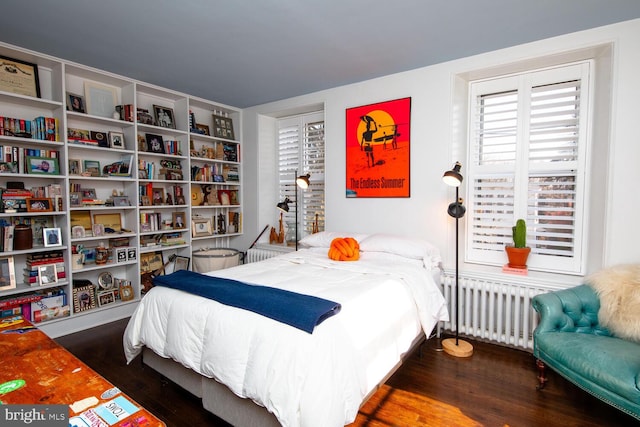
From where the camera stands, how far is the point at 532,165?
9.40 feet

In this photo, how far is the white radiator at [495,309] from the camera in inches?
104

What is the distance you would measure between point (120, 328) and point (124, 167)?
167cm

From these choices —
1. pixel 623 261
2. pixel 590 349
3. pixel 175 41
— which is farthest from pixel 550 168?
pixel 175 41

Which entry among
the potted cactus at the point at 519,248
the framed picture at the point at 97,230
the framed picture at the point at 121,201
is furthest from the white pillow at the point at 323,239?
the framed picture at the point at 97,230

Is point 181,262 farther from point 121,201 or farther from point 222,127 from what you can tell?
point 222,127

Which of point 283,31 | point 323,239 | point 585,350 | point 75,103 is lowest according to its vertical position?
point 585,350

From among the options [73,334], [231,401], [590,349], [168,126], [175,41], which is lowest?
[73,334]

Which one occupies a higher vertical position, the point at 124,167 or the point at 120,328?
the point at 124,167

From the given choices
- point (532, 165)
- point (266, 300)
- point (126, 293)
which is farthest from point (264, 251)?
point (532, 165)

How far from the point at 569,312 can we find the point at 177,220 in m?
3.96

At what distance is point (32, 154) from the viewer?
9.71ft

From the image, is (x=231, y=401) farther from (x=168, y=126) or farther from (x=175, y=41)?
(x=168, y=126)

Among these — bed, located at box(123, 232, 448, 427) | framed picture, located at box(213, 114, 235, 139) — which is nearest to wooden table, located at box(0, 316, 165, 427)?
bed, located at box(123, 232, 448, 427)

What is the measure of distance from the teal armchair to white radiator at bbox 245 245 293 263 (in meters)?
2.79
